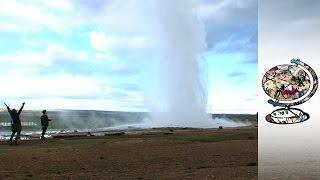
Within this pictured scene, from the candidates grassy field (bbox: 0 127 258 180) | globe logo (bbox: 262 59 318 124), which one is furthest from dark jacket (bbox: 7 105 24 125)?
globe logo (bbox: 262 59 318 124)

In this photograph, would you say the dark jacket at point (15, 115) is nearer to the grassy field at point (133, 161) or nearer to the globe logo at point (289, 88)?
the grassy field at point (133, 161)

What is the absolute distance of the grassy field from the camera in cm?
1450

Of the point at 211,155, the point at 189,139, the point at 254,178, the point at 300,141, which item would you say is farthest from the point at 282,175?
the point at 189,139

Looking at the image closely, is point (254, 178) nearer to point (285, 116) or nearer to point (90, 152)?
point (285, 116)

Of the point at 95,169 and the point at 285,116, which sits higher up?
the point at 285,116

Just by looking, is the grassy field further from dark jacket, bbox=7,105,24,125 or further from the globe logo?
dark jacket, bbox=7,105,24,125

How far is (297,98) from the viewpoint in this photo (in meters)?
12.4

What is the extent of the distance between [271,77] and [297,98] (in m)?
1.18

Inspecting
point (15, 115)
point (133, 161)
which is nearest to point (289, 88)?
point (133, 161)

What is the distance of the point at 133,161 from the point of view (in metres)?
17.7

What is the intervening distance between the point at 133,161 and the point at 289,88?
22.8 ft

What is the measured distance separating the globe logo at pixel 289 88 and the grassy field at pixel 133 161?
215 centimetres

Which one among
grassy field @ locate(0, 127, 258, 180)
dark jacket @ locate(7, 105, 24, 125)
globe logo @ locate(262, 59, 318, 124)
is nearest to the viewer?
globe logo @ locate(262, 59, 318, 124)

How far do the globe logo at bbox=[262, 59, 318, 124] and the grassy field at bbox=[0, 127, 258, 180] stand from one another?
2.15 m
